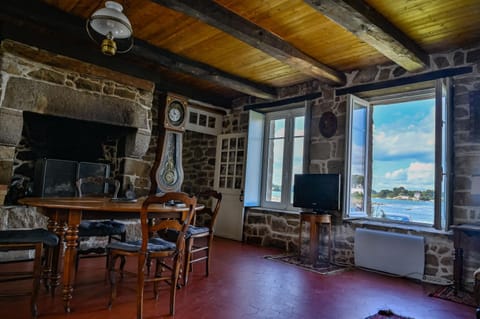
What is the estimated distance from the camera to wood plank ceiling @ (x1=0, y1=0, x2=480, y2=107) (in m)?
2.88

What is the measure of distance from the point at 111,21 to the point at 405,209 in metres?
3.99

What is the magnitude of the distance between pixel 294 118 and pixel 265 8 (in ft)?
8.75

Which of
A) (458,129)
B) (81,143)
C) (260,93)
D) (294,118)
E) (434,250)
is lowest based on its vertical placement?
(434,250)

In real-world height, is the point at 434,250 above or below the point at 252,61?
below

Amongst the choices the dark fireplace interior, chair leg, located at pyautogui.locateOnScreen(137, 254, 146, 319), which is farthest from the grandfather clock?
chair leg, located at pyautogui.locateOnScreen(137, 254, 146, 319)

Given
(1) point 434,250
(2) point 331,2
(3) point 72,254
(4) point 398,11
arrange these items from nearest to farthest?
(3) point 72,254 < (2) point 331,2 < (4) point 398,11 < (1) point 434,250

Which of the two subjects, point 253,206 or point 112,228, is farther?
point 253,206

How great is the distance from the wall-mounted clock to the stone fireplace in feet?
8.76

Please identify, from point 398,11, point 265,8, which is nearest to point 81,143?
point 265,8

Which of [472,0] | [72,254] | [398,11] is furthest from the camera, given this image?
[398,11]

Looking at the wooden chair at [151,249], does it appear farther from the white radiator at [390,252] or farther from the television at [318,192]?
the white radiator at [390,252]

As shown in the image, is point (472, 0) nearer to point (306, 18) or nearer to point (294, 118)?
point (306, 18)

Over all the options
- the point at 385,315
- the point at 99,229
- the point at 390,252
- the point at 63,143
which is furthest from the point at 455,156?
the point at 63,143

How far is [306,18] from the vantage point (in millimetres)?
3162
